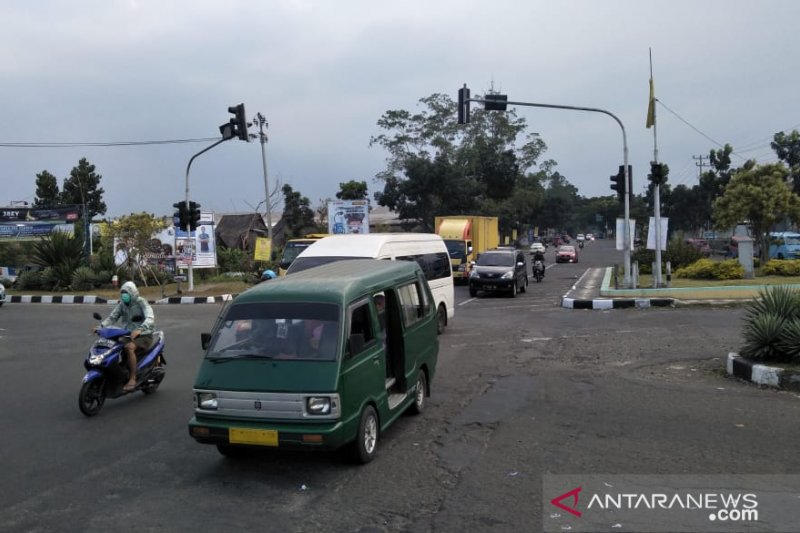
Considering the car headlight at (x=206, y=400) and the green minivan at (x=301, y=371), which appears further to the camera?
the car headlight at (x=206, y=400)

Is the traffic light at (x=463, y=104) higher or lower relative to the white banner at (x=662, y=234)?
higher

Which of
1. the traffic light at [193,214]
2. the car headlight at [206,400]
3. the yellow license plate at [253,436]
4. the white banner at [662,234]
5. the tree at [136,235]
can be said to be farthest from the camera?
the tree at [136,235]

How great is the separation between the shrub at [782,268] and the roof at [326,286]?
2093 cm

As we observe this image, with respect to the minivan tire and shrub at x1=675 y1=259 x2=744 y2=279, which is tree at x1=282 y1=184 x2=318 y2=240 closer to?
shrub at x1=675 y1=259 x2=744 y2=279

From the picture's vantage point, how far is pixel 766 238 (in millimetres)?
29266

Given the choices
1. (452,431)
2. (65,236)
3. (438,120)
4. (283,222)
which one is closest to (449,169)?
(438,120)

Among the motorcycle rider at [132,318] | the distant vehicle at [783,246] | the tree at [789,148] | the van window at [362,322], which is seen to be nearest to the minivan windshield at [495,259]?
the motorcycle rider at [132,318]

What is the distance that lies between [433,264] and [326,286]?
28.2 feet

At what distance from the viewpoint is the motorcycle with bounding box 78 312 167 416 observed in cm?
796

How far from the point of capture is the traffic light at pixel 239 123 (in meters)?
21.0

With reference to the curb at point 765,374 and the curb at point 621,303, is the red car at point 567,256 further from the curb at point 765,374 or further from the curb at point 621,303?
the curb at point 765,374

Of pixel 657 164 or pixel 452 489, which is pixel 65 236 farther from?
pixel 452 489

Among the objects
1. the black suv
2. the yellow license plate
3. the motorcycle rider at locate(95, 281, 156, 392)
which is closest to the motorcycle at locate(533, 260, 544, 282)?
the black suv

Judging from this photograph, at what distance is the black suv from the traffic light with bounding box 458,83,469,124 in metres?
5.51
